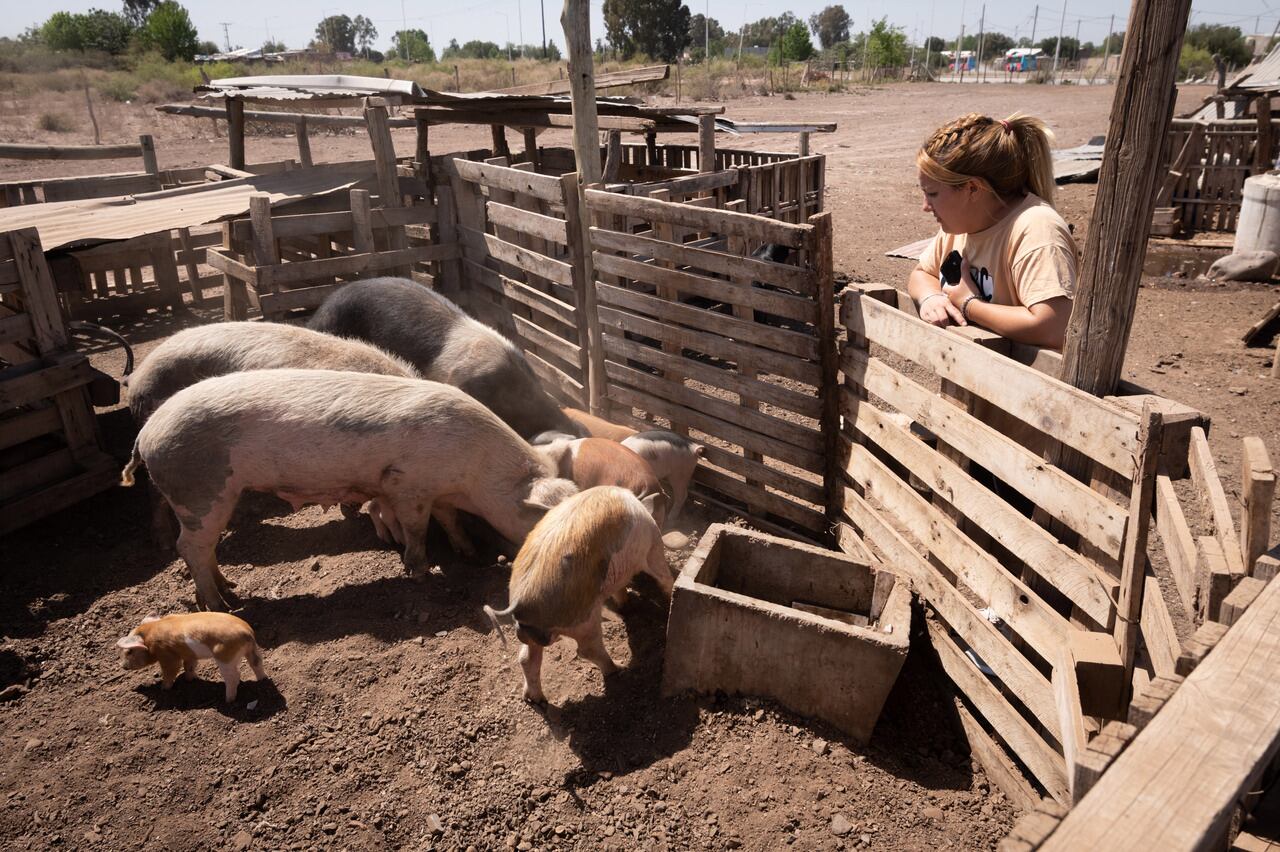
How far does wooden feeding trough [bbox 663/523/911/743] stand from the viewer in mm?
3379

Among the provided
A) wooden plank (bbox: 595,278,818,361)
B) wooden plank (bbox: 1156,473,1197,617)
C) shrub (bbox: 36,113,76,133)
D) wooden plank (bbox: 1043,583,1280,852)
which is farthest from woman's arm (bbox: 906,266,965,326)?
shrub (bbox: 36,113,76,133)

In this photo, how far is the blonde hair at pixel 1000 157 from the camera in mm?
3146

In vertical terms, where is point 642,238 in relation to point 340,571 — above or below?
above

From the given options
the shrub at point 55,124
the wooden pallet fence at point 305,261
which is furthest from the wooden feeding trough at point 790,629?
the shrub at point 55,124

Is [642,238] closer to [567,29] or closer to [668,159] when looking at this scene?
[567,29]

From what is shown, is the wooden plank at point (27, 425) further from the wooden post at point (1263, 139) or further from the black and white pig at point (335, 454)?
the wooden post at point (1263, 139)

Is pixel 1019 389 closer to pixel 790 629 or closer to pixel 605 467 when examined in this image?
pixel 790 629

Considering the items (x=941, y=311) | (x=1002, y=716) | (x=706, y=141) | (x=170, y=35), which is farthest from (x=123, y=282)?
(x=170, y=35)

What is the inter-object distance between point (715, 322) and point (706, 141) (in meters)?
4.85

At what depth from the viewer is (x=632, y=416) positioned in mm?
6422

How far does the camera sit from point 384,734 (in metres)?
3.81

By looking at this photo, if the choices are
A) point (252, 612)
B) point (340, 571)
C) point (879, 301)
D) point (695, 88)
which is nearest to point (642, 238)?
point (879, 301)

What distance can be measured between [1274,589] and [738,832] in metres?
2.10

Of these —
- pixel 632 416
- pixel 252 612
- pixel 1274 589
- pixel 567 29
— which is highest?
pixel 567 29
